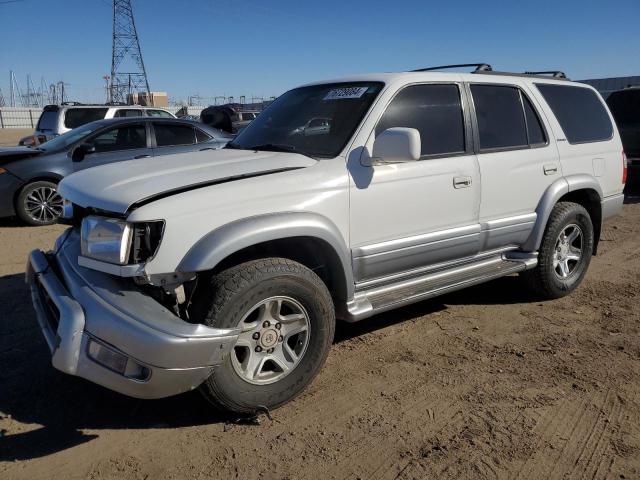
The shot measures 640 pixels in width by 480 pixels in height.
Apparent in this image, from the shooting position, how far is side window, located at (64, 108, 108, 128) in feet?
40.6

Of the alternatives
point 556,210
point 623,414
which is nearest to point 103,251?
point 623,414

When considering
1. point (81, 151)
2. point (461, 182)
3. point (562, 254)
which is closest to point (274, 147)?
point (461, 182)

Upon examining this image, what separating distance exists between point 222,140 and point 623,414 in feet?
23.6

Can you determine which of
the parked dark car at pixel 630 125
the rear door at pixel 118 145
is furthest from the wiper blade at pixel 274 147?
the parked dark car at pixel 630 125

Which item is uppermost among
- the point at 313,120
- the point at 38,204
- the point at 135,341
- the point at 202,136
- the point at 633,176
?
the point at 313,120

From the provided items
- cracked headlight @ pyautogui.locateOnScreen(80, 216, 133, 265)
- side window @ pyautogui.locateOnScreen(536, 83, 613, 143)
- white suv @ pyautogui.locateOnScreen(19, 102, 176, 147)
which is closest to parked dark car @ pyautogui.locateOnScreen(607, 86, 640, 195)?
side window @ pyautogui.locateOnScreen(536, 83, 613, 143)

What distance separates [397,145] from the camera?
3.28 metres

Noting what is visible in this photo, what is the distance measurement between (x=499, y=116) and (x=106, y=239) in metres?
3.19

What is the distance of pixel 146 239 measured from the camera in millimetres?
2678

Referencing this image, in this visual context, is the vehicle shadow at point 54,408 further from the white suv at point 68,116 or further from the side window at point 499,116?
the white suv at point 68,116

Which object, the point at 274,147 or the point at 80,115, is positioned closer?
the point at 274,147

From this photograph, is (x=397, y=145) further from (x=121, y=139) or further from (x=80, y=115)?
(x=80, y=115)

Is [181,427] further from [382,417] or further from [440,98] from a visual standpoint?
[440,98]

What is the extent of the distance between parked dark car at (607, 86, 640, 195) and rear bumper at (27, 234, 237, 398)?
10735 mm
